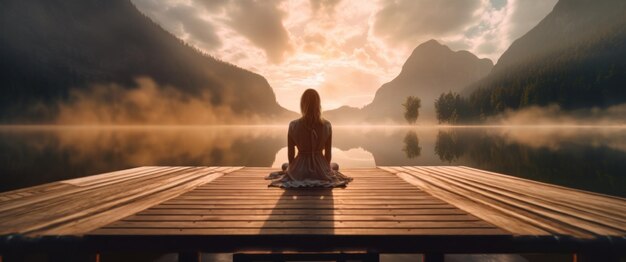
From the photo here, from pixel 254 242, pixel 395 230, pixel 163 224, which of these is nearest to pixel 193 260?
pixel 163 224

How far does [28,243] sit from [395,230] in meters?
5.70

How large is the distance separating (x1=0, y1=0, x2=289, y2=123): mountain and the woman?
157 meters

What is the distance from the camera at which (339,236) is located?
3725mm

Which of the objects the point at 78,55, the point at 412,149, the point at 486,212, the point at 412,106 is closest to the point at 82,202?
the point at 486,212

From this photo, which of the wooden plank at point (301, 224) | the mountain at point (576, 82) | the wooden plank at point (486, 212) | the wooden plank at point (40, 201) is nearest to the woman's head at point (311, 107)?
the wooden plank at point (301, 224)

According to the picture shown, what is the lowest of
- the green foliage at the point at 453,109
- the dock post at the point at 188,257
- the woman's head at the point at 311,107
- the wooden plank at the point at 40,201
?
the dock post at the point at 188,257

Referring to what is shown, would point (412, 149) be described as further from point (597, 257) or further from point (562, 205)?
point (597, 257)

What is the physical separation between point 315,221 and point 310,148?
2742mm

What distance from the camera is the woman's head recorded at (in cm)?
634

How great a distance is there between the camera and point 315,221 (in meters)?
4.20

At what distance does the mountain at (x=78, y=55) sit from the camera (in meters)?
109

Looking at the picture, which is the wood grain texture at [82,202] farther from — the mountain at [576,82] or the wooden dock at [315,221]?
the mountain at [576,82]

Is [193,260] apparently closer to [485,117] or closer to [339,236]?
[339,236]

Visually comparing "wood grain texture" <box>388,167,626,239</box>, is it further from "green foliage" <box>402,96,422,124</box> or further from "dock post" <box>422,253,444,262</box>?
"green foliage" <box>402,96,422,124</box>
